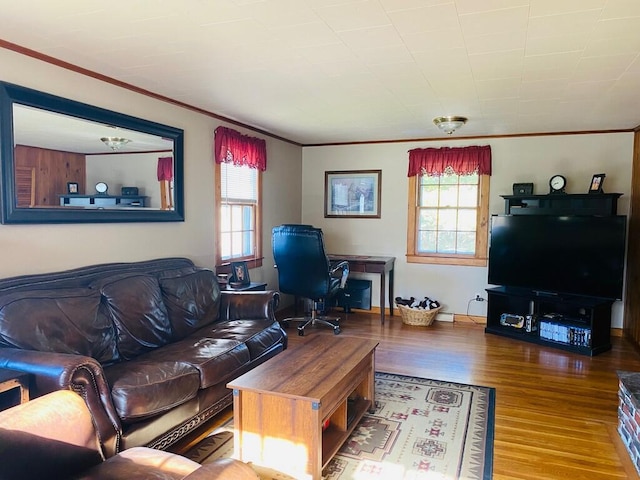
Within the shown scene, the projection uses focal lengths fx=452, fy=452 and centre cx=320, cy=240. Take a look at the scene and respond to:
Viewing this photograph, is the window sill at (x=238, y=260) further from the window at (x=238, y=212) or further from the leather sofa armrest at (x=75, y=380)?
the leather sofa armrest at (x=75, y=380)

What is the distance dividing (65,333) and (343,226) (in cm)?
409

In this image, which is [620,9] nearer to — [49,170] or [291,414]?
[291,414]

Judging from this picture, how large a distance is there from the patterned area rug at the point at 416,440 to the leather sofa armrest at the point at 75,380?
552 mm

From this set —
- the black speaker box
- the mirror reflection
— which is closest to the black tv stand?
the black speaker box

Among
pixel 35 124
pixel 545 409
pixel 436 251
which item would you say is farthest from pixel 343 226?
pixel 35 124

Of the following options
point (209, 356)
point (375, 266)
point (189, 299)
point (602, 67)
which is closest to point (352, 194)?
point (375, 266)

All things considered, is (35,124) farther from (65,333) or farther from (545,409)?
(545,409)

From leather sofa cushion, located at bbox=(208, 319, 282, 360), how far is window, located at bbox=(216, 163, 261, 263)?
118 centimetres

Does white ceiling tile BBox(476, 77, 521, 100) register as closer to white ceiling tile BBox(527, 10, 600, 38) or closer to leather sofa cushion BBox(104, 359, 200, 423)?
white ceiling tile BBox(527, 10, 600, 38)

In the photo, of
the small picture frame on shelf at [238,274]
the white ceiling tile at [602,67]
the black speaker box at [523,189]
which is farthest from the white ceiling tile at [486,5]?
the black speaker box at [523,189]

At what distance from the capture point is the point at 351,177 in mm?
6020

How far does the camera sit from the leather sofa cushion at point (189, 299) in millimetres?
3291

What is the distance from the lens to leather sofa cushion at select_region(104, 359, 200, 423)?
7.20 ft

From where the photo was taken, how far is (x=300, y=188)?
6258 millimetres
